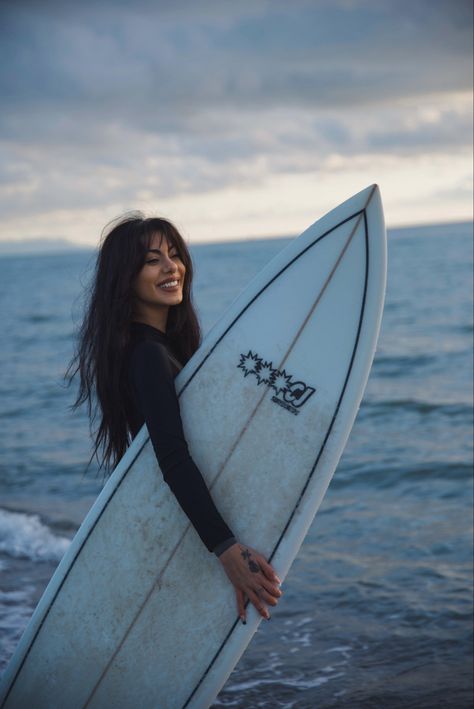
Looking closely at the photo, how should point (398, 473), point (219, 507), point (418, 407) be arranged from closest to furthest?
point (219, 507), point (398, 473), point (418, 407)

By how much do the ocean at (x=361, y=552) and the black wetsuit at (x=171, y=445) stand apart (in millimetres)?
779

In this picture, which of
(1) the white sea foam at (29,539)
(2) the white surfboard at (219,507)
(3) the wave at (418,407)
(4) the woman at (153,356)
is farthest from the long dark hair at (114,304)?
(3) the wave at (418,407)

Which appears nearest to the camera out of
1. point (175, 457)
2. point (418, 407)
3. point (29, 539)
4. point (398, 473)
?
point (175, 457)

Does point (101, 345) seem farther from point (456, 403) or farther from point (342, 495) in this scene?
point (456, 403)

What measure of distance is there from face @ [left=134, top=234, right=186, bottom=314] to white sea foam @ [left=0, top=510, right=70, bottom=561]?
131 inches

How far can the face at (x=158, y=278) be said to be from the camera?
2291 mm

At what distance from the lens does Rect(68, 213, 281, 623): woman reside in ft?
6.69

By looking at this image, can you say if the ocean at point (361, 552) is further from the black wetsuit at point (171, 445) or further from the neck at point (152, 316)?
the black wetsuit at point (171, 445)

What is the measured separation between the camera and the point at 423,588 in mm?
4684

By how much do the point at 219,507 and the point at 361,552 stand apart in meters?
3.06

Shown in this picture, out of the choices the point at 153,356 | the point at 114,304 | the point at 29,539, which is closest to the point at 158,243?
the point at 114,304

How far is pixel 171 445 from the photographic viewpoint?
6.66 feet

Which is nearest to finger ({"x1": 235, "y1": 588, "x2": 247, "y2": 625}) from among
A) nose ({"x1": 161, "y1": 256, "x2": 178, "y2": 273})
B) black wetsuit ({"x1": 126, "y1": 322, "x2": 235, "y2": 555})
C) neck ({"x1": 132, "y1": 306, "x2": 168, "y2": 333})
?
black wetsuit ({"x1": 126, "y1": 322, "x2": 235, "y2": 555})

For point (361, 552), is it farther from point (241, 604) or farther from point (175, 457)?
point (175, 457)
